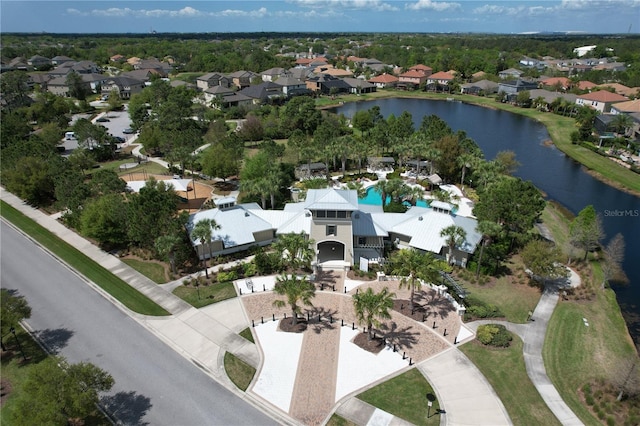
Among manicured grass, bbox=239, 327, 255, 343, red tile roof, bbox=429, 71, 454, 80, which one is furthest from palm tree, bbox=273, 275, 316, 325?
red tile roof, bbox=429, 71, 454, 80

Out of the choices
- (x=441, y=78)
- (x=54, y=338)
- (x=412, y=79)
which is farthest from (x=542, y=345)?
(x=412, y=79)

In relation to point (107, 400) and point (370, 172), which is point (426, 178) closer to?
point (370, 172)

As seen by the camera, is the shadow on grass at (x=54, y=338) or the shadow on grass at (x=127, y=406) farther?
the shadow on grass at (x=54, y=338)

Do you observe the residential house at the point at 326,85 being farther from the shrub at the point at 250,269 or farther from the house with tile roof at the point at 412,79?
the shrub at the point at 250,269

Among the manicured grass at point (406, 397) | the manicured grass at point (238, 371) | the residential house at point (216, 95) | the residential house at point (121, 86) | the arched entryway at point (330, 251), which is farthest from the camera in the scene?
the residential house at point (121, 86)

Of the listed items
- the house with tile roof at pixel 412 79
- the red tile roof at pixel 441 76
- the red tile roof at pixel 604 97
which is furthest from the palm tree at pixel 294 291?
the red tile roof at pixel 441 76

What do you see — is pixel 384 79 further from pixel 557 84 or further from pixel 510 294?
pixel 510 294

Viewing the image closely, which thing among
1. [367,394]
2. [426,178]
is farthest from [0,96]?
[367,394]
